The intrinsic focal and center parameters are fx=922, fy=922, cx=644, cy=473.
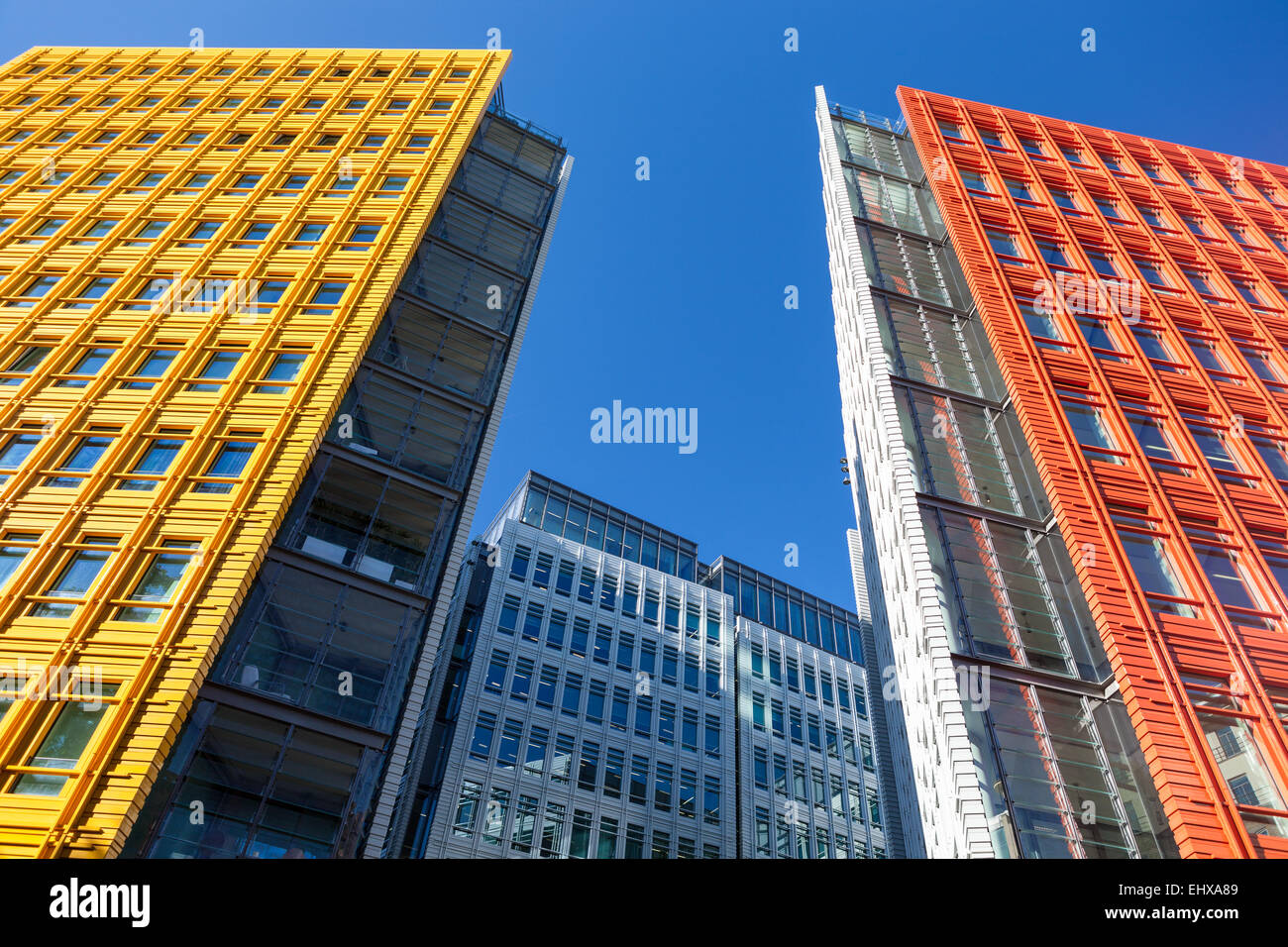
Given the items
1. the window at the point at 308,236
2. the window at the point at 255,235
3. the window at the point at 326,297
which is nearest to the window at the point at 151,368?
the window at the point at 326,297

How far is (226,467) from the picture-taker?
80.6ft

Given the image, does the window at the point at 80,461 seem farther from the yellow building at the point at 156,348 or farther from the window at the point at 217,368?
the window at the point at 217,368

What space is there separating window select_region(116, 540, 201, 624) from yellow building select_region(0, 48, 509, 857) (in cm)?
6

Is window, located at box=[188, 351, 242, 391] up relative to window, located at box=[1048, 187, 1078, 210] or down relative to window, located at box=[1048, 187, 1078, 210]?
down

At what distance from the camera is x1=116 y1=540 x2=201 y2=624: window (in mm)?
20850

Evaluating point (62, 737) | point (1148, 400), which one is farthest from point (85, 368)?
point (1148, 400)

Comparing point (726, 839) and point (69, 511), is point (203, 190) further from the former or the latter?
point (726, 839)

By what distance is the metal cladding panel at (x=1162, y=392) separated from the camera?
22.0 m

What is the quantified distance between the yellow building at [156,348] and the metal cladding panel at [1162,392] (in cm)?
2173

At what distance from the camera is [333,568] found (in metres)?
24.5

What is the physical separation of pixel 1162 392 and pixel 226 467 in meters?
30.1

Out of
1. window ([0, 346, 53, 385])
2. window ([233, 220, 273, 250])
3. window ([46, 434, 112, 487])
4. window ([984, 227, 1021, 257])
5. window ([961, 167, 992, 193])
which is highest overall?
window ([961, 167, 992, 193])

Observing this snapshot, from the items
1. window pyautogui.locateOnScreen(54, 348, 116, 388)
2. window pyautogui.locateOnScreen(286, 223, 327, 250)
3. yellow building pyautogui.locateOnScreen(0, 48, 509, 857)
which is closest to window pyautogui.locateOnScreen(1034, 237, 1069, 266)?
yellow building pyautogui.locateOnScreen(0, 48, 509, 857)

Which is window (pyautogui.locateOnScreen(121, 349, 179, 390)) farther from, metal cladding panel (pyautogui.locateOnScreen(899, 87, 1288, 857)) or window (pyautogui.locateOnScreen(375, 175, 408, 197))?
metal cladding panel (pyautogui.locateOnScreen(899, 87, 1288, 857))
